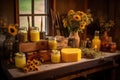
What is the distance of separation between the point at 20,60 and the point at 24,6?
0.78 metres

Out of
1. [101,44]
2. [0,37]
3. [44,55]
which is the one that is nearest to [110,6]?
[101,44]

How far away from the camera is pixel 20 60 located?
2.02 metres

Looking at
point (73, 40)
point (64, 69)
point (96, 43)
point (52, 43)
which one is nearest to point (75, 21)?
point (73, 40)

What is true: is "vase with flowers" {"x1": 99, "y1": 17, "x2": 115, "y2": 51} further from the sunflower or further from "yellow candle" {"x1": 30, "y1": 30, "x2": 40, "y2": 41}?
the sunflower

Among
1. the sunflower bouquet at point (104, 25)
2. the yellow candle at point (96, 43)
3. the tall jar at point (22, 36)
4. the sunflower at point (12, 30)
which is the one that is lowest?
the yellow candle at point (96, 43)

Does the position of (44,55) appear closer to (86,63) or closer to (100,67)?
(86,63)

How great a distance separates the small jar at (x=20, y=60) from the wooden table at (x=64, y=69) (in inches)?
2.4

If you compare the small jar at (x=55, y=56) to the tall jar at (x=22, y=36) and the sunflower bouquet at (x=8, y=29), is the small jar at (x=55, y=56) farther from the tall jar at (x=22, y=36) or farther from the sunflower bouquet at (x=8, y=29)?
the sunflower bouquet at (x=8, y=29)

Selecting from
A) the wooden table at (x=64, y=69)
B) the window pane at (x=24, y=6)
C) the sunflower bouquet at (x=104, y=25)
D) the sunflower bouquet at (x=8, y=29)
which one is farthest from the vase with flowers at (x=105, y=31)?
the sunflower bouquet at (x=8, y=29)

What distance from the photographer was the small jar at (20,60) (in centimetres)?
202

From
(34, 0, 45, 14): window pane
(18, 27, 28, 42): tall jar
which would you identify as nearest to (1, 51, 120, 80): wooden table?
(18, 27, 28, 42): tall jar

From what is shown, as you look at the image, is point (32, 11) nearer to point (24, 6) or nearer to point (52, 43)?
point (24, 6)

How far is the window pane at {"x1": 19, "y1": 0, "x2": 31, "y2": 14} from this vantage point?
2454mm

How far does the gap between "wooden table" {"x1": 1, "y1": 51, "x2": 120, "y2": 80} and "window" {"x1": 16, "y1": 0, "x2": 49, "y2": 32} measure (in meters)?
0.62
